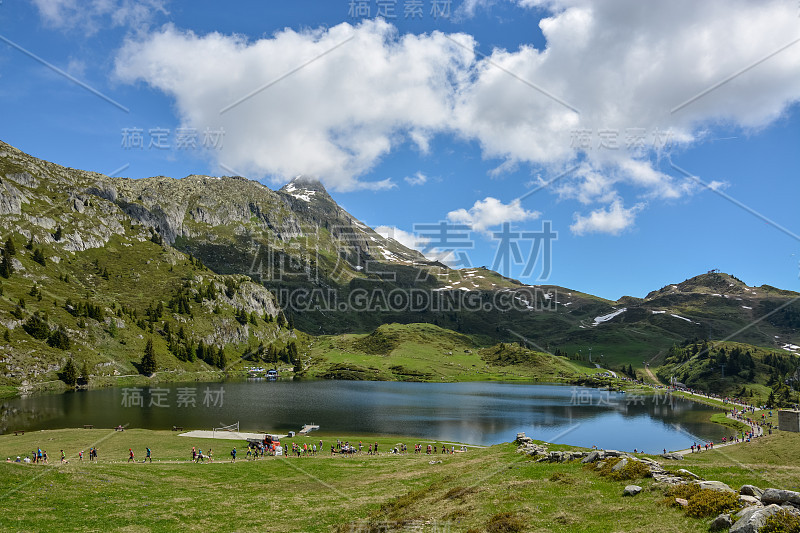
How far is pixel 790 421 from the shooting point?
270 feet

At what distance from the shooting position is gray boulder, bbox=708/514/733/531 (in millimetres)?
16078

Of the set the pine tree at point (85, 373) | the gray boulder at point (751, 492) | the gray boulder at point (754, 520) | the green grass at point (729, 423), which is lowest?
the green grass at point (729, 423)

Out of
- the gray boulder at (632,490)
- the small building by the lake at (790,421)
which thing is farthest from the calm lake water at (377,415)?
the gray boulder at (632,490)

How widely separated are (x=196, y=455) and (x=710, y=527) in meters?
59.9

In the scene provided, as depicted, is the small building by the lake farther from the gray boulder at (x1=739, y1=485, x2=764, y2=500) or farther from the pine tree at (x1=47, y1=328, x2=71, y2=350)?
the pine tree at (x1=47, y1=328, x2=71, y2=350)

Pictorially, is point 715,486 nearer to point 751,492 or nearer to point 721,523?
point 751,492

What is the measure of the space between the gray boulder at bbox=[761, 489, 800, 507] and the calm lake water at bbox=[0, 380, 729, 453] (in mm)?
78532

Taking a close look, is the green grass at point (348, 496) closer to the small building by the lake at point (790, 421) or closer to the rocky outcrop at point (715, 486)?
the rocky outcrop at point (715, 486)

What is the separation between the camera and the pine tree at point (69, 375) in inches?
6220

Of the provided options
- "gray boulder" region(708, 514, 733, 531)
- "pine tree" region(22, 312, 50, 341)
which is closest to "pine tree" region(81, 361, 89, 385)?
"pine tree" region(22, 312, 50, 341)

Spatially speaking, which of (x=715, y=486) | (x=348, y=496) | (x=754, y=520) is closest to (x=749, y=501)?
(x=715, y=486)

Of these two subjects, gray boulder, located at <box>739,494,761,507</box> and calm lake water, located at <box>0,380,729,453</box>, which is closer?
gray boulder, located at <box>739,494,761,507</box>

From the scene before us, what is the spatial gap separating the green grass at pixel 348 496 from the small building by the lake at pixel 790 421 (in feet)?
129

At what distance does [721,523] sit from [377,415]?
373 ft
